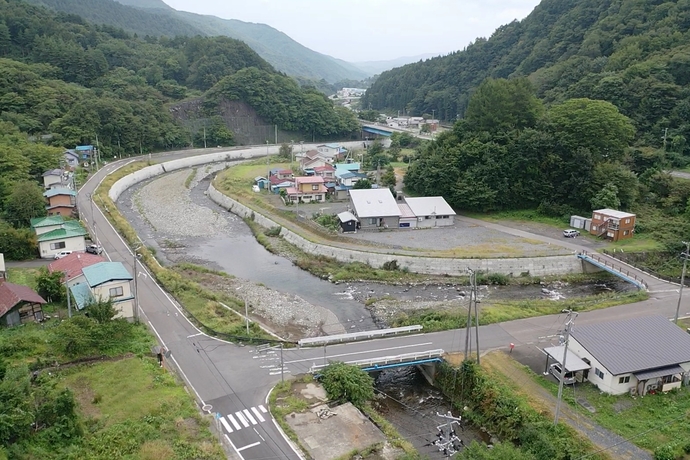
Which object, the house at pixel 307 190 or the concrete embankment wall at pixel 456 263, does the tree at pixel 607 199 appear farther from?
the house at pixel 307 190

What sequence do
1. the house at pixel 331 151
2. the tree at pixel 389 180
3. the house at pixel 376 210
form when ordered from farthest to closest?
the house at pixel 331 151 → the tree at pixel 389 180 → the house at pixel 376 210

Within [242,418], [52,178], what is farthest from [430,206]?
[52,178]

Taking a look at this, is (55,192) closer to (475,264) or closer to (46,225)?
(46,225)

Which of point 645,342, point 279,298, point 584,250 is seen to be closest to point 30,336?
point 279,298

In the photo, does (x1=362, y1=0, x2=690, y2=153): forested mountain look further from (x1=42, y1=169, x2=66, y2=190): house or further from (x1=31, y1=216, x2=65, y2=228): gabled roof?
(x1=42, y1=169, x2=66, y2=190): house

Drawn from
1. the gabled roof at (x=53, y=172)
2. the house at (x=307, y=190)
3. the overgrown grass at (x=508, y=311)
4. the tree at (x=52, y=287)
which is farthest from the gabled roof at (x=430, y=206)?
the gabled roof at (x=53, y=172)

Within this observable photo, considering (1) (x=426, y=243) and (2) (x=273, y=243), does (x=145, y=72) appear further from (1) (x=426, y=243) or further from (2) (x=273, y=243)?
(1) (x=426, y=243)
